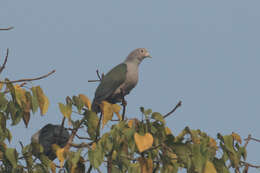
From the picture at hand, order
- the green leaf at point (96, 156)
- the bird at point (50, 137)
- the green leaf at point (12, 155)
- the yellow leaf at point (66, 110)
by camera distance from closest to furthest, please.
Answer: the green leaf at point (96, 156), the green leaf at point (12, 155), the yellow leaf at point (66, 110), the bird at point (50, 137)

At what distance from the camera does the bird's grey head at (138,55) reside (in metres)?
7.71

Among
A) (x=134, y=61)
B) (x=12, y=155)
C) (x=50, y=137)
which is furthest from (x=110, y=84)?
(x=12, y=155)

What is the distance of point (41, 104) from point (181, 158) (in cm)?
130

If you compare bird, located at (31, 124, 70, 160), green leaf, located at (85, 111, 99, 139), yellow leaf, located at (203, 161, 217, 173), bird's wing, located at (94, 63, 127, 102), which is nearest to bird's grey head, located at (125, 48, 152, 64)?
bird's wing, located at (94, 63, 127, 102)

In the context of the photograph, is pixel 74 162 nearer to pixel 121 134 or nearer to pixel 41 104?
pixel 121 134

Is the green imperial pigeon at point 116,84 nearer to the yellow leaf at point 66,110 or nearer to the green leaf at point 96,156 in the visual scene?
the yellow leaf at point 66,110

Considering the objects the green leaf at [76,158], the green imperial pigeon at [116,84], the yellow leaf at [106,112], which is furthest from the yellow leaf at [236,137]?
the green imperial pigeon at [116,84]

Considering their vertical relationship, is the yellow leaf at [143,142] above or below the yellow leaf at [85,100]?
below

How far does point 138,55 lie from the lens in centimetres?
775

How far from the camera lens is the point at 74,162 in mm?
3246

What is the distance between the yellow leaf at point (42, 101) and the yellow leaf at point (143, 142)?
0.98 meters

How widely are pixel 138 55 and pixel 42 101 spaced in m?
4.20

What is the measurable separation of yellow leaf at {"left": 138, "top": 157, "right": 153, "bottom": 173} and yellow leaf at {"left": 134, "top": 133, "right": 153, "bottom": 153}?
0.23m

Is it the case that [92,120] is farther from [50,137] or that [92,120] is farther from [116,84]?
[116,84]
